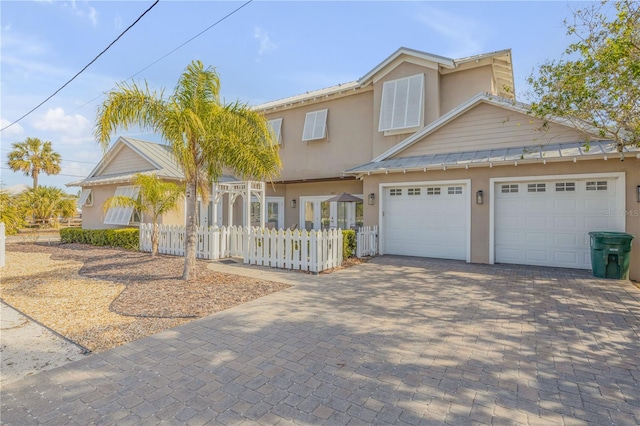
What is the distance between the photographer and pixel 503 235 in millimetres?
9977

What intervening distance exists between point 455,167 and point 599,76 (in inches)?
162

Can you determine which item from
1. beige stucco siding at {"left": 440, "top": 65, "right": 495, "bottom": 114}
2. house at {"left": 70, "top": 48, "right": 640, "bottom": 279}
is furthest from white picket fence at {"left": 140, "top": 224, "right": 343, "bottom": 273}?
beige stucco siding at {"left": 440, "top": 65, "right": 495, "bottom": 114}

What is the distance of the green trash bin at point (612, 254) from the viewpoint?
773 centimetres

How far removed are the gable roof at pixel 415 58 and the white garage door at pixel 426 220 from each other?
13.1 feet

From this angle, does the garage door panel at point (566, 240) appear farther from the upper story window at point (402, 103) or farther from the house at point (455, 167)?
the upper story window at point (402, 103)

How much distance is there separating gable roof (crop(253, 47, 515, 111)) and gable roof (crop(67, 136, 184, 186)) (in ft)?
19.0

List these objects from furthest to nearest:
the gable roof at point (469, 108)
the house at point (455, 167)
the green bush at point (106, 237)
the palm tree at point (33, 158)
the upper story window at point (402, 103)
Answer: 1. the palm tree at point (33, 158)
2. the green bush at point (106, 237)
3. the upper story window at point (402, 103)
4. the gable roof at point (469, 108)
5. the house at point (455, 167)

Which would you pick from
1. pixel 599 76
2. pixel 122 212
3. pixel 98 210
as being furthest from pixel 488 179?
pixel 98 210

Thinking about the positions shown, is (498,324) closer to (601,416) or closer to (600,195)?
(601,416)

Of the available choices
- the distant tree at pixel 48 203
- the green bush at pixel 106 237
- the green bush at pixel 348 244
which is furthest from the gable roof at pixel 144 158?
the green bush at pixel 348 244

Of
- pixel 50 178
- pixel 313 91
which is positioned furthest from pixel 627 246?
pixel 50 178

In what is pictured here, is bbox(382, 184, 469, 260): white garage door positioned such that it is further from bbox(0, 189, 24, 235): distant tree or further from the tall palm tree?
bbox(0, 189, 24, 235): distant tree

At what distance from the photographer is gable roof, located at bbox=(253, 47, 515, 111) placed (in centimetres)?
1259

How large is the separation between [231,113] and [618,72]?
8353mm
